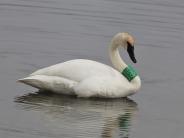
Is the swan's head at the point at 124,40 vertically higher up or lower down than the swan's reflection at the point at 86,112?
higher up

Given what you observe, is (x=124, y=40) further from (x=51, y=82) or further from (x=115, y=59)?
(x=51, y=82)

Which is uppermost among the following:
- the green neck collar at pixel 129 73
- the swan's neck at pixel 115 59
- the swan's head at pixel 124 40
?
the swan's head at pixel 124 40

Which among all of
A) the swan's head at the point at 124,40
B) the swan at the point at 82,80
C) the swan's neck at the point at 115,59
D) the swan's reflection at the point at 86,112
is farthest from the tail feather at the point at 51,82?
the swan's head at the point at 124,40

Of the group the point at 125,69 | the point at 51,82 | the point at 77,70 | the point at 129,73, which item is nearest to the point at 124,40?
the point at 125,69

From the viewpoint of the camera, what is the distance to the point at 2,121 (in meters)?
12.5

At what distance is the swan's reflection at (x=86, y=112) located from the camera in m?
12.6

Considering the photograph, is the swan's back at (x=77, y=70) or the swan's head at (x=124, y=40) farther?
the swan's head at (x=124, y=40)

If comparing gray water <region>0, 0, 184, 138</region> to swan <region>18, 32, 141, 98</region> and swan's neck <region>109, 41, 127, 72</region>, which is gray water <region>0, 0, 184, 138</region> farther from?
swan's neck <region>109, 41, 127, 72</region>

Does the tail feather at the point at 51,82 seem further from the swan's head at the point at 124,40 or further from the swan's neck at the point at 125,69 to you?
the swan's head at the point at 124,40

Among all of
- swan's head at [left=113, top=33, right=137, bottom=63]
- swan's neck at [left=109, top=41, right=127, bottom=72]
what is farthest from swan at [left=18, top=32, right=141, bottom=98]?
swan's head at [left=113, top=33, right=137, bottom=63]

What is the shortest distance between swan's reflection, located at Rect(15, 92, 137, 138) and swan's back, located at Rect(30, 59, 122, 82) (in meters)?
0.31

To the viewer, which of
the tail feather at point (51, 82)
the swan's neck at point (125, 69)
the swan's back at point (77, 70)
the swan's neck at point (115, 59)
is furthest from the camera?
the swan's neck at point (115, 59)

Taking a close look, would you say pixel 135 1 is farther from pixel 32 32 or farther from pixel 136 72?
pixel 136 72

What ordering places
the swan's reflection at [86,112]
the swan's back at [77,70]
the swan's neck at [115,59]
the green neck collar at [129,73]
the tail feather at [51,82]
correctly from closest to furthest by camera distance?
1. the swan's reflection at [86,112]
2. the tail feather at [51,82]
3. the swan's back at [77,70]
4. the green neck collar at [129,73]
5. the swan's neck at [115,59]
